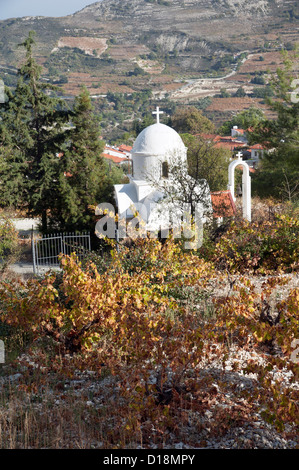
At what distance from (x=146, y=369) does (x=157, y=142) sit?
18.0 m

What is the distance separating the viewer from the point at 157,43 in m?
140

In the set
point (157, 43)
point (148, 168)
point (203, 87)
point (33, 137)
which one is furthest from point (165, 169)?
point (157, 43)

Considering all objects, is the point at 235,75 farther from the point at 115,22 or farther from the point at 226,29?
the point at 115,22

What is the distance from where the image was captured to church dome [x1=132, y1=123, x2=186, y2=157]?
21.9 meters

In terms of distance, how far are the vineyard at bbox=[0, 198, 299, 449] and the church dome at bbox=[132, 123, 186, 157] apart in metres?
→ 14.3

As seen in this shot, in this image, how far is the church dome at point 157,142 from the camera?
2191 cm

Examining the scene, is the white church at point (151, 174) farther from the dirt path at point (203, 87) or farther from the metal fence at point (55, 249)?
the dirt path at point (203, 87)

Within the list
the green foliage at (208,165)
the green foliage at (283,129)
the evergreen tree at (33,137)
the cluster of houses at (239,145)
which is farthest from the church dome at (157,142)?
the cluster of houses at (239,145)

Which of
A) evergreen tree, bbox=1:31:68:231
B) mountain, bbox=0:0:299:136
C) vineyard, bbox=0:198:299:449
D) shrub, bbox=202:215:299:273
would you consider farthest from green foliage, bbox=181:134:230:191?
mountain, bbox=0:0:299:136

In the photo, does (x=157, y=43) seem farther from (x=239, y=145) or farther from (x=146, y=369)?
(x=146, y=369)

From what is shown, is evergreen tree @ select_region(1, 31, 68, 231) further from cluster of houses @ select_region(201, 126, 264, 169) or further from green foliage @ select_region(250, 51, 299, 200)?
cluster of houses @ select_region(201, 126, 264, 169)

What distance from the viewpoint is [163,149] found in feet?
71.9

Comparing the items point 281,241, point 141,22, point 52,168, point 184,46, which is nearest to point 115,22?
point 141,22
